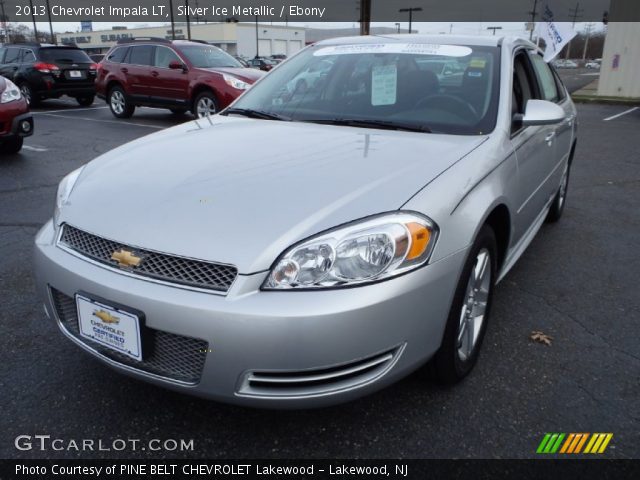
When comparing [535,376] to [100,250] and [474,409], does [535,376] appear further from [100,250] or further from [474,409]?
[100,250]

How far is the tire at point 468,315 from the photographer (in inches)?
82.8

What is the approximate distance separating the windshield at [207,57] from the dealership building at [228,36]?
63118 mm

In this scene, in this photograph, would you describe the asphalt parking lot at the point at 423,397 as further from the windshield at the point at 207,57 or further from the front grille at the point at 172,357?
the windshield at the point at 207,57

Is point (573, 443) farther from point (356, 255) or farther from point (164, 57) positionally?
point (164, 57)

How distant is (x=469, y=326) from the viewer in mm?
2402

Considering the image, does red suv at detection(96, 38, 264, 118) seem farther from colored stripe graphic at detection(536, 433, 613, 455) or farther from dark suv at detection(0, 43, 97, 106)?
colored stripe graphic at detection(536, 433, 613, 455)

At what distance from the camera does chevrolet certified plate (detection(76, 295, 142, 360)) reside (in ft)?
6.07

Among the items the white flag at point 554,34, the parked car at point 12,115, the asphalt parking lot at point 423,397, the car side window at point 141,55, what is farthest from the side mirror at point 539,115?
the car side window at point 141,55

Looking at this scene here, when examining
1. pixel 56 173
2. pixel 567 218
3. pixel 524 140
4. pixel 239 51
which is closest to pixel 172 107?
pixel 56 173

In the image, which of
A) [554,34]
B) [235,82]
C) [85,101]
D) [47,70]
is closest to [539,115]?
[235,82]

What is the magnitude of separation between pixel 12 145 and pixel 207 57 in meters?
4.58

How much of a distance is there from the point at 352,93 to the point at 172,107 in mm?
8743

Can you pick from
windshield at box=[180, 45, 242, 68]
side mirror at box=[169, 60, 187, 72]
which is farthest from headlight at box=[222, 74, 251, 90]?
side mirror at box=[169, 60, 187, 72]

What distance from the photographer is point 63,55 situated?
13383 millimetres
